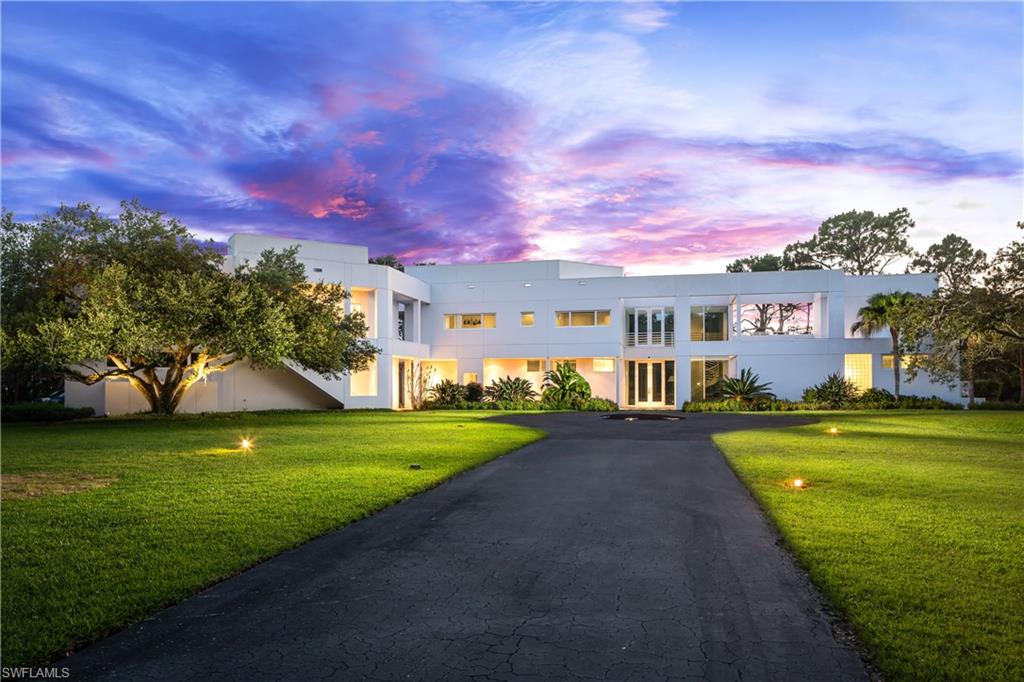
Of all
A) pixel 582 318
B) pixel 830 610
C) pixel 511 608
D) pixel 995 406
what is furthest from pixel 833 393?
pixel 511 608

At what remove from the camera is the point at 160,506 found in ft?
25.3

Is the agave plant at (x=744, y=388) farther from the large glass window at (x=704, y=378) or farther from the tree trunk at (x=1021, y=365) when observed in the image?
the tree trunk at (x=1021, y=365)

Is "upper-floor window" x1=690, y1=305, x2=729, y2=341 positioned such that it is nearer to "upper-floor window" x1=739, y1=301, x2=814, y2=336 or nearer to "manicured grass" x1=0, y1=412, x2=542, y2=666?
"upper-floor window" x1=739, y1=301, x2=814, y2=336

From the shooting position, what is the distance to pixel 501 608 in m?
4.43

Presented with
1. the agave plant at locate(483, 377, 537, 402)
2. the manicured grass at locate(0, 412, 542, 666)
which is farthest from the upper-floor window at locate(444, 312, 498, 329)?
the manicured grass at locate(0, 412, 542, 666)

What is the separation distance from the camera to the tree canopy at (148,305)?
59.1 ft

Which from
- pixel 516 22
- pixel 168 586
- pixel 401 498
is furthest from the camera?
pixel 516 22

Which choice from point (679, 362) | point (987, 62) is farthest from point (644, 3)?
point (679, 362)

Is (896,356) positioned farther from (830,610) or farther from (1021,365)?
(830,610)

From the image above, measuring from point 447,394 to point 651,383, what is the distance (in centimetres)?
1127

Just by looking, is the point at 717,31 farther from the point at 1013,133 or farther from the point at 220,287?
the point at 220,287

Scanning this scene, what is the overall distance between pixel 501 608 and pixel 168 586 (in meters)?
2.49

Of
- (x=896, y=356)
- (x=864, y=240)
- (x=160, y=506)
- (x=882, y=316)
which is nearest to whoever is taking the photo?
(x=160, y=506)

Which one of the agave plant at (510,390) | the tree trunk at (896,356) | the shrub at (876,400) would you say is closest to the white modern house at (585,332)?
the tree trunk at (896,356)
